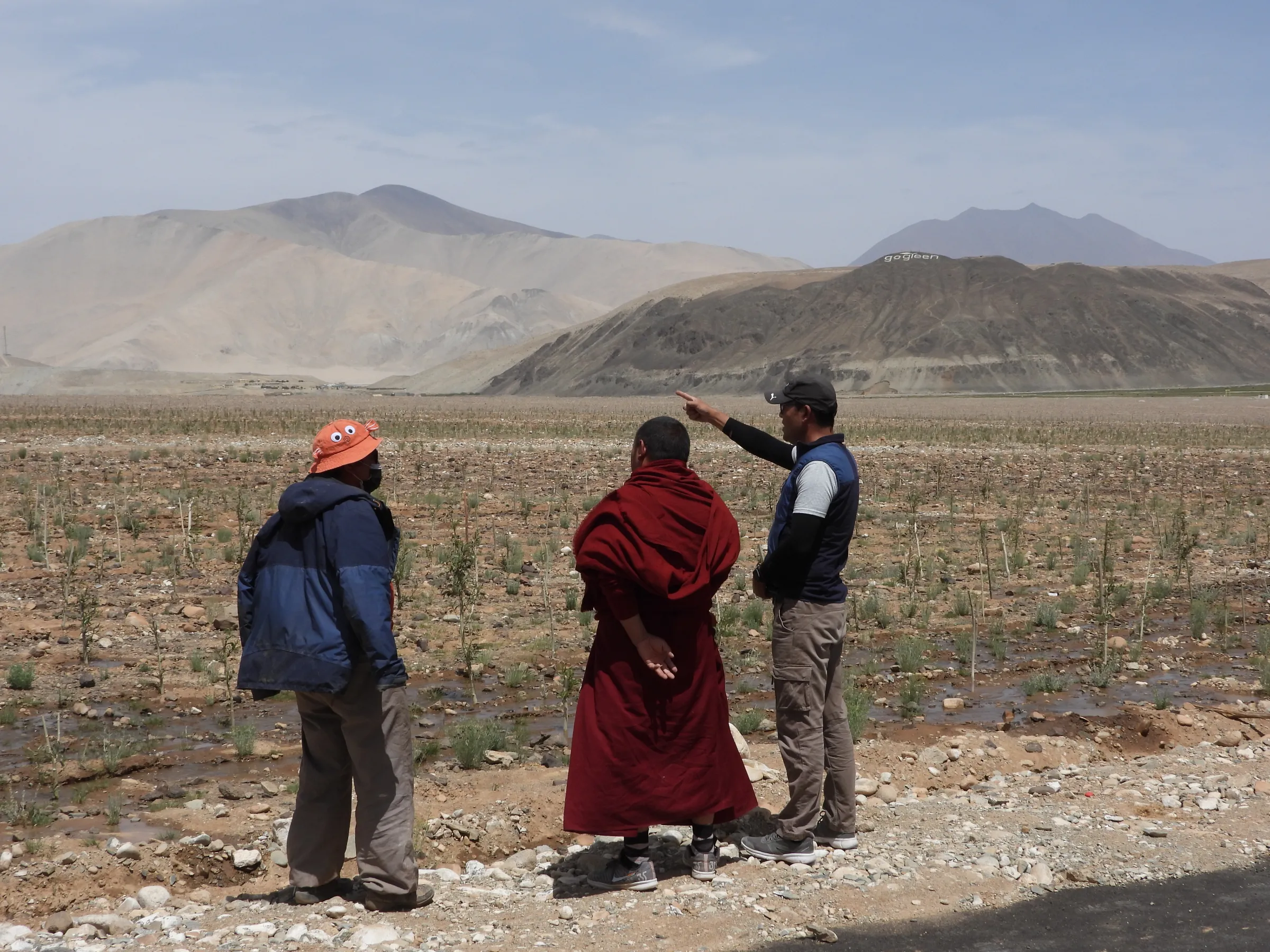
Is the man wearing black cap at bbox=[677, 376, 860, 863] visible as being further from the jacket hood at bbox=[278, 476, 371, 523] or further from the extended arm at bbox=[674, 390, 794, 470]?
the jacket hood at bbox=[278, 476, 371, 523]

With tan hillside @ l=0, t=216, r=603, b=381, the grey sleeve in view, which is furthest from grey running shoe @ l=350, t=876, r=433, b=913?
tan hillside @ l=0, t=216, r=603, b=381

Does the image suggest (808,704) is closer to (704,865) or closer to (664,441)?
(704,865)

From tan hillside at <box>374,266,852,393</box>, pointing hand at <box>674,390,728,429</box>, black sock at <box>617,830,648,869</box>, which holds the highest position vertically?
tan hillside at <box>374,266,852,393</box>

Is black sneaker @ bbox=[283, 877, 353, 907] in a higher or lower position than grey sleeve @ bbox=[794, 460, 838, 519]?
lower

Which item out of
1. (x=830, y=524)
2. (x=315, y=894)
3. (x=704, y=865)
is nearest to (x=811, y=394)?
(x=830, y=524)

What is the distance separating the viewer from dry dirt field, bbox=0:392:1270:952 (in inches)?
199

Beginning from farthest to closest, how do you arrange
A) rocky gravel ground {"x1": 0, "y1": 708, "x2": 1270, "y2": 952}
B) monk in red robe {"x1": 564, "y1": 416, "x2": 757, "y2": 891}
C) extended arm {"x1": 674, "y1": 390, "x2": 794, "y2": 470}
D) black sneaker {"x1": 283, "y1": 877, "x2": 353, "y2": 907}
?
1. extended arm {"x1": 674, "y1": 390, "x2": 794, "y2": 470}
2. black sneaker {"x1": 283, "y1": 877, "x2": 353, "y2": 907}
3. monk in red robe {"x1": 564, "y1": 416, "x2": 757, "y2": 891}
4. rocky gravel ground {"x1": 0, "y1": 708, "x2": 1270, "y2": 952}

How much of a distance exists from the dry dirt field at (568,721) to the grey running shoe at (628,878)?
6 centimetres

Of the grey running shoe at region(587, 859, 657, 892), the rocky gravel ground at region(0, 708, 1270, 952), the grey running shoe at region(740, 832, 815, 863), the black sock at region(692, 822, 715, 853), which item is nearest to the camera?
the rocky gravel ground at region(0, 708, 1270, 952)

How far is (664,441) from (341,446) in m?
1.21

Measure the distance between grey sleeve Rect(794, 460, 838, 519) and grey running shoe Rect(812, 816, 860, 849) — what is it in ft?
4.51

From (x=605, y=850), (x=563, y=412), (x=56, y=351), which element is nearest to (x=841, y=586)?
(x=605, y=850)

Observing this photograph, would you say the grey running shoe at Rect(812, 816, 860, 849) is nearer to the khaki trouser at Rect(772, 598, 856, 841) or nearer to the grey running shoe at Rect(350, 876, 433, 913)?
the khaki trouser at Rect(772, 598, 856, 841)

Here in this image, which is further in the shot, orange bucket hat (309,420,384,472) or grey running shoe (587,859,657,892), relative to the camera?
grey running shoe (587,859,657,892)
